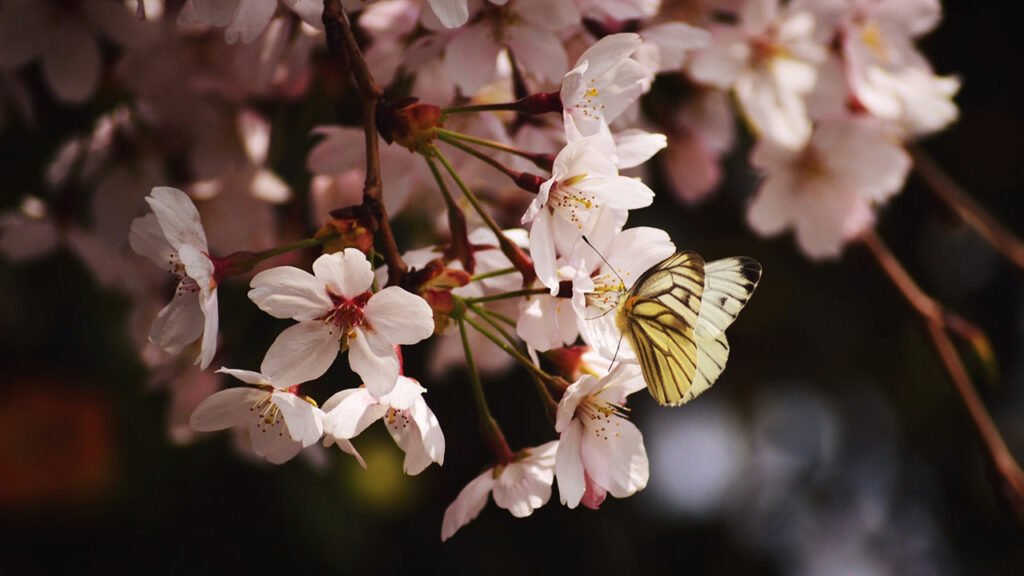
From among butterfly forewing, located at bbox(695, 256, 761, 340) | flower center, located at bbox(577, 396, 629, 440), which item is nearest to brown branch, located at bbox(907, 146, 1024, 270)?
butterfly forewing, located at bbox(695, 256, 761, 340)

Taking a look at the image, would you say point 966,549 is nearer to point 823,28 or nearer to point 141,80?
point 823,28

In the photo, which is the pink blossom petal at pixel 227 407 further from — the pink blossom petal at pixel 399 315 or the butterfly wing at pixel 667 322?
the butterfly wing at pixel 667 322

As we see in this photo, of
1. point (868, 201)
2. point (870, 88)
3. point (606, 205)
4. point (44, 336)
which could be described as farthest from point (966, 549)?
point (44, 336)

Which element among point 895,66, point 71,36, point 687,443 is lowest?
point 687,443

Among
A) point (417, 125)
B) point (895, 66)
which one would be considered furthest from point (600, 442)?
point (895, 66)

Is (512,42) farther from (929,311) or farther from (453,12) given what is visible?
(929,311)

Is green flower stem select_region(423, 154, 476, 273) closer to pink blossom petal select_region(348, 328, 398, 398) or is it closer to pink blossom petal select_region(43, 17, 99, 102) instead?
pink blossom petal select_region(348, 328, 398, 398)
